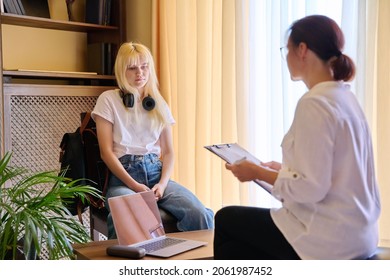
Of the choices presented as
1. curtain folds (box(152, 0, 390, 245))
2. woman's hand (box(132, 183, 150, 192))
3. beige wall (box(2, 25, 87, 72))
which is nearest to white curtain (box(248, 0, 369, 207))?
curtain folds (box(152, 0, 390, 245))

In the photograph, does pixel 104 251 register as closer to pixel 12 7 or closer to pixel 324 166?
pixel 324 166

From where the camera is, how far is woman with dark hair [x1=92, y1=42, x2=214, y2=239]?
2330 millimetres

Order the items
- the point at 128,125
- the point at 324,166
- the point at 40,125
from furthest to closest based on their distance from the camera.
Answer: the point at 40,125
the point at 128,125
the point at 324,166

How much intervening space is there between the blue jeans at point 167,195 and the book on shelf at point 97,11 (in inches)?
46.8

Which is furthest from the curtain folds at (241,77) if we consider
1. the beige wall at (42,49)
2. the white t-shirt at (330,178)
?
the white t-shirt at (330,178)

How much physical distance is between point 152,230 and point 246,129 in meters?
0.88

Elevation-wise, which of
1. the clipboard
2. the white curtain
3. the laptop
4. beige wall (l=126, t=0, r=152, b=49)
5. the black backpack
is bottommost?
the laptop

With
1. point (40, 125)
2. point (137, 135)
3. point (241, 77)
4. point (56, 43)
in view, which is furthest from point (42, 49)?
point (241, 77)

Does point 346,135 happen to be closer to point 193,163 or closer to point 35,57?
point 193,163

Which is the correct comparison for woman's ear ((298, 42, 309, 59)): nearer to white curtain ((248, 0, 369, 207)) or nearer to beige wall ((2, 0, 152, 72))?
white curtain ((248, 0, 369, 207))

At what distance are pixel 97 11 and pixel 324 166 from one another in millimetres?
2272

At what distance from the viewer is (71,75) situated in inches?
122

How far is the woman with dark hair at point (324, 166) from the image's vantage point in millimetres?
1324

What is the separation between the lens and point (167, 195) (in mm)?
2338
